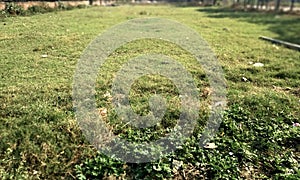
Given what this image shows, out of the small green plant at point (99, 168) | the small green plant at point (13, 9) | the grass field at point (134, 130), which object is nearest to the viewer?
the small green plant at point (99, 168)

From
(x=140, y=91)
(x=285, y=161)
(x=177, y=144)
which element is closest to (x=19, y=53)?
(x=140, y=91)

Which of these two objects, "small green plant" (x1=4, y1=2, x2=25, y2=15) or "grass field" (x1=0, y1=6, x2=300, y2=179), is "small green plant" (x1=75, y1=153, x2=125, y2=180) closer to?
"grass field" (x1=0, y1=6, x2=300, y2=179)

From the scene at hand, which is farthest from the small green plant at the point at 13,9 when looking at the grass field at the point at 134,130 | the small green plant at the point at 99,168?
the small green plant at the point at 99,168

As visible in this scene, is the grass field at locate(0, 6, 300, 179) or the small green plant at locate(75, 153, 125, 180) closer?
the small green plant at locate(75, 153, 125, 180)

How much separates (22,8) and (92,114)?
7893 mm

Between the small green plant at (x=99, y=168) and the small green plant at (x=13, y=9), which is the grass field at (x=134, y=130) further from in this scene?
the small green plant at (x=13, y=9)

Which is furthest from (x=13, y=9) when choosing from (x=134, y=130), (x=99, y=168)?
(x=99, y=168)

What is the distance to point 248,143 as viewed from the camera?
282 centimetres

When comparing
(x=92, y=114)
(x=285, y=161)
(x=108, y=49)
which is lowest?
(x=285, y=161)

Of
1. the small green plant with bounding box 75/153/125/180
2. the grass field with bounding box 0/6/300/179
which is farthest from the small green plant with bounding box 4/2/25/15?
the small green plant with bounding box 75/153/125/180

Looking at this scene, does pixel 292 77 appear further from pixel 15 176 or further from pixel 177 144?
pixel 15 176

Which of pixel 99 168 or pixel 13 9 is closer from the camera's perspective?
pixel 99 168

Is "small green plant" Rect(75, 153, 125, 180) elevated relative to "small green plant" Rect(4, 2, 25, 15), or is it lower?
lower

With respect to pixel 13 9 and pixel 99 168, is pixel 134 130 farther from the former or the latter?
pixel 13 9
